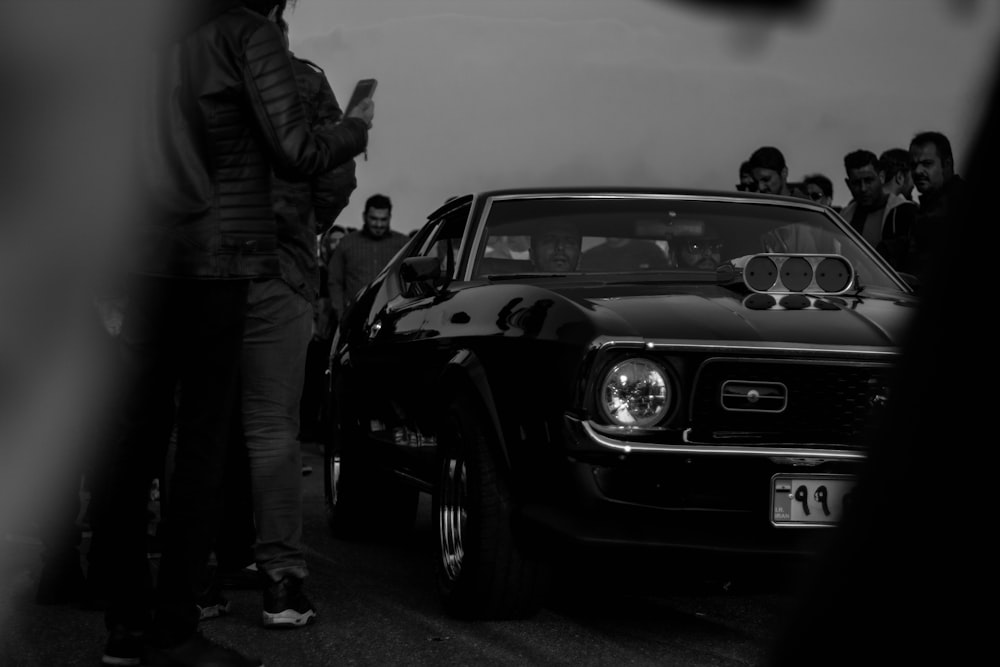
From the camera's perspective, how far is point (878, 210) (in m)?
7.66

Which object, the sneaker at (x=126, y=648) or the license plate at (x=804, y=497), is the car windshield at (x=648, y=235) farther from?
the sneaker at (x=126, y=648)

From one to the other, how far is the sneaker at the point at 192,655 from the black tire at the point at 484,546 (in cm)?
91

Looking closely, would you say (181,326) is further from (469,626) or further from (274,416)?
(469,626)

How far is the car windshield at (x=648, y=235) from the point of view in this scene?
195 inches

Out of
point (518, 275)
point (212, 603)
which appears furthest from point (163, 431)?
point (518, 275)

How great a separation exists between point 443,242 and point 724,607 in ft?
6.52

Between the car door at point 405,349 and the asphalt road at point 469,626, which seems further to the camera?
the car door at point 405,349

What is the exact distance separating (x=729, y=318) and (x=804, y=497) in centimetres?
55

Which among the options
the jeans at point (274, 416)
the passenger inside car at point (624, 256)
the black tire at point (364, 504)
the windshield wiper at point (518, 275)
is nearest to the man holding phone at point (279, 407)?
the jeans at point (274, 416)

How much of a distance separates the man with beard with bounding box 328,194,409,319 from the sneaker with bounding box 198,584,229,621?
709 cm

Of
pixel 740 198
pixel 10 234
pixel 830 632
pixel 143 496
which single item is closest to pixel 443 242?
pixel 740 198

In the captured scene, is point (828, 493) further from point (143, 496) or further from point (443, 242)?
point (443, 242)

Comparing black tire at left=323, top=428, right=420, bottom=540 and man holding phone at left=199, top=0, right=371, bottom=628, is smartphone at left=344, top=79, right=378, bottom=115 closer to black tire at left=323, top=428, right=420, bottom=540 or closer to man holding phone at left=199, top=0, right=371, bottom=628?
man holding phone at left=199, top=0, right=371, bottom=628

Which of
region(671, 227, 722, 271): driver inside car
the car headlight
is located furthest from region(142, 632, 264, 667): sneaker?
region(671, 227, 722, 271): driver inside car
